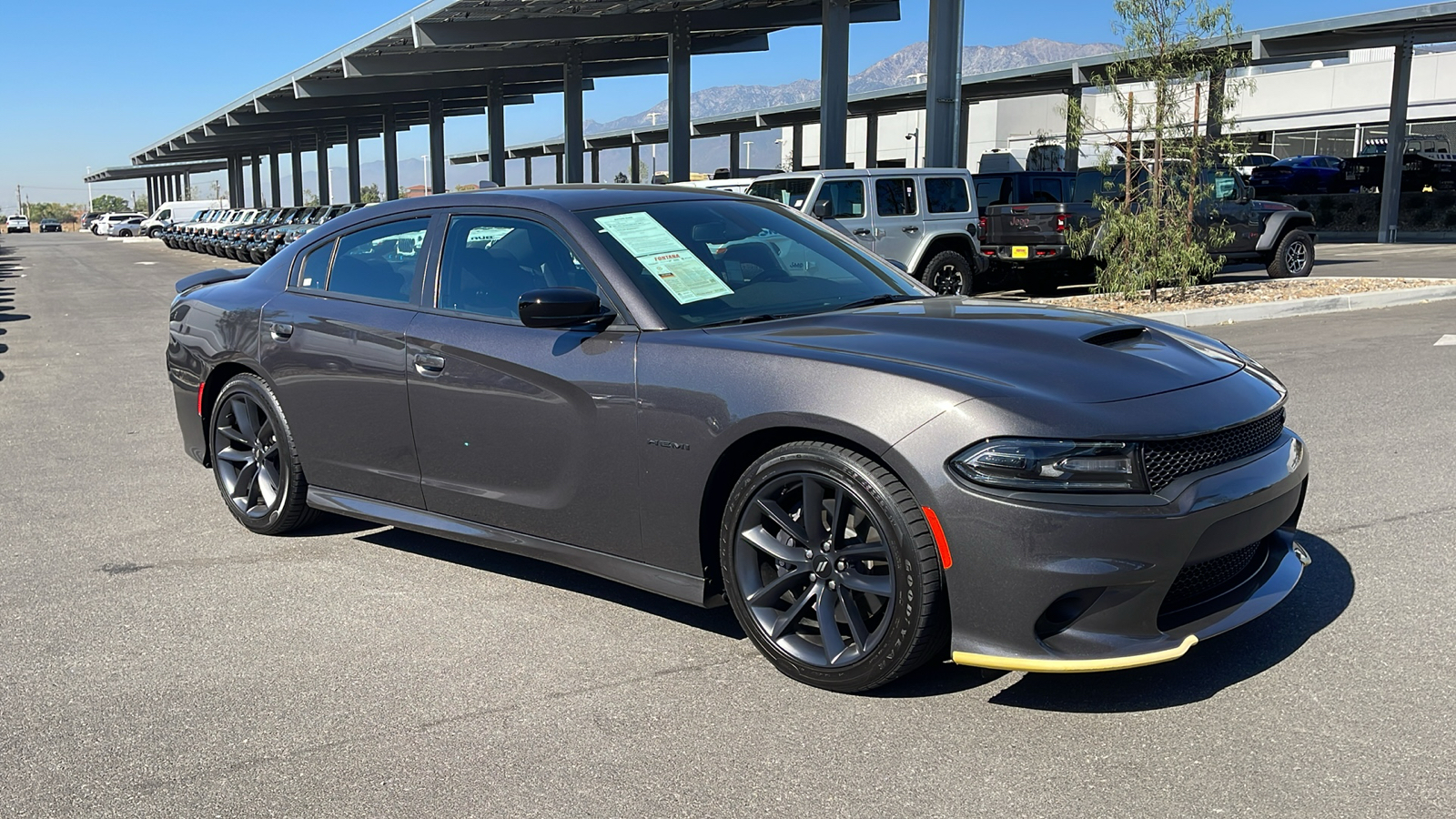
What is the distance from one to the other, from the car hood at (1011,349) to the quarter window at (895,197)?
11.6 meters

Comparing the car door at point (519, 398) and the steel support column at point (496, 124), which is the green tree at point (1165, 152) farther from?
the steel support column at point (496, 124)

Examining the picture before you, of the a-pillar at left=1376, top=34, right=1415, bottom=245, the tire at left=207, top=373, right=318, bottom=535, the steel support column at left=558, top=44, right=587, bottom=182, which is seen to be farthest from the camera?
the steel support column at left=558, top=44, right=587, bottom=182

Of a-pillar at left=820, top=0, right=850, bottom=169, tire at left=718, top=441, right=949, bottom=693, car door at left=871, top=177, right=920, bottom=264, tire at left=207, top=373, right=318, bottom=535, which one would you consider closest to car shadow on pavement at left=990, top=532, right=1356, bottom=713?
tire at left=718, top=441, right=949, bottom=693

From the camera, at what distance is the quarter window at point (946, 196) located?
16.0 metres

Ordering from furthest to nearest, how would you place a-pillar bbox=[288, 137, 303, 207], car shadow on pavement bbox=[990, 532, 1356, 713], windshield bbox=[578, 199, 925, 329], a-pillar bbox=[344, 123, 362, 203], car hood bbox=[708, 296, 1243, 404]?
a-pillar bbox=[288, 137, 303, 207]
a-pillar bbox=[344, 123, 362, 203]
windshield bbox=[578, 199, 925, 329]
car shadow on pavement bbox=[990, 532, 1356, 713]
car hood bbox=[708, 296, 1243, 404]

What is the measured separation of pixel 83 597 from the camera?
4648 mm

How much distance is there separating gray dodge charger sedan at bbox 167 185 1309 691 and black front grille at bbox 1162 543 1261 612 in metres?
0.01

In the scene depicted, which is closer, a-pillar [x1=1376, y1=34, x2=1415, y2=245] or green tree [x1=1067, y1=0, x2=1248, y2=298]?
green tree [x1=1067, y1=0, x2=1248, y2=298]

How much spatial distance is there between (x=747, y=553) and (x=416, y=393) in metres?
1.60

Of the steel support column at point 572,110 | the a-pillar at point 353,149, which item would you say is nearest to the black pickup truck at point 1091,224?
the steel support column at point 572,110

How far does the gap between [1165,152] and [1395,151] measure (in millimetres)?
18781

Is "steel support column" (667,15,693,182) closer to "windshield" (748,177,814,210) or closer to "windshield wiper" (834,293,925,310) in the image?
"windshield" (748,177,814,210)

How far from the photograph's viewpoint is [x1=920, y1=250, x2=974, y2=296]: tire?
1582 cm

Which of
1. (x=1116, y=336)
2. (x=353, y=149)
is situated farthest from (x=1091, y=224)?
(x=353, y=149)
